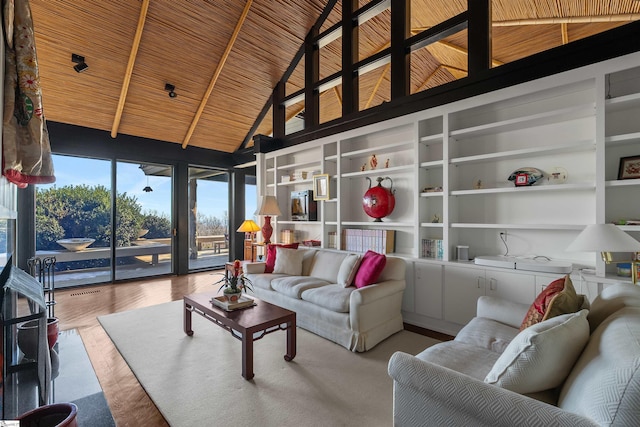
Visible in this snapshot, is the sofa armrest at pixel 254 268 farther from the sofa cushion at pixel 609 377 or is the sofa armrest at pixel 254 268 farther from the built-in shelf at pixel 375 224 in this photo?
the sofa cushion at pixel 609 377

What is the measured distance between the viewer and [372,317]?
9.58 ft

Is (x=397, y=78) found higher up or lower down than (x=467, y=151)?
higher up

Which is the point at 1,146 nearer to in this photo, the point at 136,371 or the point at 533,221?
the point at 136,371

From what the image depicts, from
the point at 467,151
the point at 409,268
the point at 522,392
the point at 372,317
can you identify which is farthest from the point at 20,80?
the point at 467,151

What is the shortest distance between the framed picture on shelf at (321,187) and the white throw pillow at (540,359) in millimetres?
3608

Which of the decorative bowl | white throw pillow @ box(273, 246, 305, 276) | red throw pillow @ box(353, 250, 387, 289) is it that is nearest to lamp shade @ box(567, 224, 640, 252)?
red throw pillow @ box(353, 250, 387, 289)

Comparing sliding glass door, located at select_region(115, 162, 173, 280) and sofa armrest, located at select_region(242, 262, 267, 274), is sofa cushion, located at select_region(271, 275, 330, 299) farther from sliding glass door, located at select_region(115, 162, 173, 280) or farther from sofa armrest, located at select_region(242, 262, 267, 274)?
sliding glass door, located at select_region(115, 162, 173, 280)

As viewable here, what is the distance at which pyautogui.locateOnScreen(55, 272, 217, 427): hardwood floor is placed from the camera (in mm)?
2023

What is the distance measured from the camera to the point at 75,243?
5.26 meters

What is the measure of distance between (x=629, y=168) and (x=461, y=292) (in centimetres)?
179

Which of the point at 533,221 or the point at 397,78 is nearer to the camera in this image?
the point at 533,221

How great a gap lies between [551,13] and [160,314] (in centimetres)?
617

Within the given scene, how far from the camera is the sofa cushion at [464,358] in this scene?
1.63 meters

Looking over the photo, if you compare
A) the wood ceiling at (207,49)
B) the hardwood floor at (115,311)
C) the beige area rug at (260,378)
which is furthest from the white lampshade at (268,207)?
the wood ceiling at (207,49)
